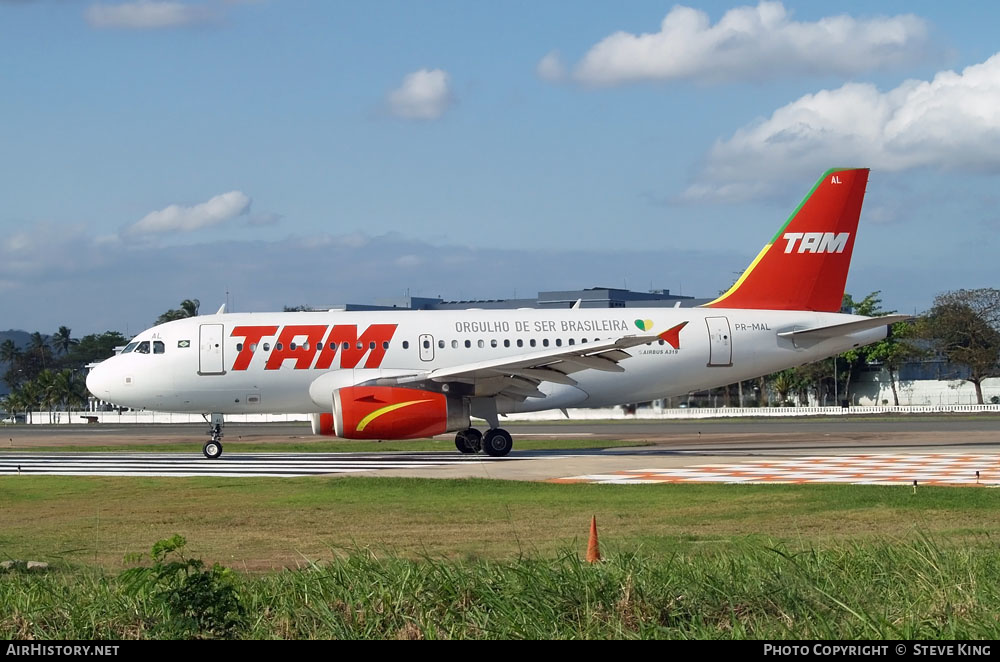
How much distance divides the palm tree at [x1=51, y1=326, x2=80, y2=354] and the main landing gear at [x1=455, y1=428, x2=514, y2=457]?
141715 mm

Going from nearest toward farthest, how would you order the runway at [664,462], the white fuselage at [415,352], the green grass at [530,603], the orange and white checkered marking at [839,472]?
the green grass at [530,603]
the orange and white checkered marking at [839,472]
the runway at [664,462]
the white fuselage at [415,352]

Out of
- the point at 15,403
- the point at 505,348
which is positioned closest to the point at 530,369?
the point at 505,348

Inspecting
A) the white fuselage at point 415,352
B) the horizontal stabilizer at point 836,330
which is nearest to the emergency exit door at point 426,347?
the white fuselage at point 415,352

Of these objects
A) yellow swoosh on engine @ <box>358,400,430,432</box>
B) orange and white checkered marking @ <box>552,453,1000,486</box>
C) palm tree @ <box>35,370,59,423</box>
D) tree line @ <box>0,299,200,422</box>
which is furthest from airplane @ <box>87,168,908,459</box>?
palm tree @ <box>35,370,59,423</box>

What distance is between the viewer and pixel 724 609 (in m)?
7.90

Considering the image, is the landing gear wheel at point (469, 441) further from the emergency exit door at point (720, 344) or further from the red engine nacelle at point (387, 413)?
the emergency exit door at point (720, 344)

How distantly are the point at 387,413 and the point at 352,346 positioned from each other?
359 centimetres

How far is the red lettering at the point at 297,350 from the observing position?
3028cm

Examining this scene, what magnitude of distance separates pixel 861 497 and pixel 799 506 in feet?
4.44

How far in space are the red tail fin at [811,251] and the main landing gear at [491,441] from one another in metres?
7.67

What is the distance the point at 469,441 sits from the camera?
30438 mm

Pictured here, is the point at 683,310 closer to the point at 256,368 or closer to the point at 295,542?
the point at 256,368

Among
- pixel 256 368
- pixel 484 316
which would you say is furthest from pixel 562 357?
pixel 256 368

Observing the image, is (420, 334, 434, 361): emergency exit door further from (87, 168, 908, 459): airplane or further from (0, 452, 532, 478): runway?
(0, 452, 532, 478): runway
